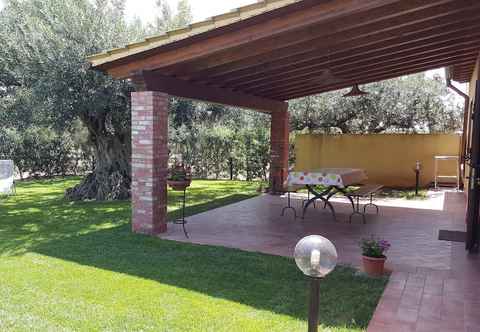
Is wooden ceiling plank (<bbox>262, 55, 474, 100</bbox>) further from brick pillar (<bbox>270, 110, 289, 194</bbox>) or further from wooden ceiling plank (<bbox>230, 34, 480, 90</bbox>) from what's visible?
brick pillar (<bbox>270, 110, 289, 194</bbox>)

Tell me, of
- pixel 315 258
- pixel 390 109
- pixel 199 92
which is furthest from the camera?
pixel 390 109

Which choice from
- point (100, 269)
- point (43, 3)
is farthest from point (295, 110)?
point (100, 269)

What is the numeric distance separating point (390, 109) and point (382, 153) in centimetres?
197

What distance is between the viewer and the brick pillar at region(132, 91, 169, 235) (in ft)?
19.7

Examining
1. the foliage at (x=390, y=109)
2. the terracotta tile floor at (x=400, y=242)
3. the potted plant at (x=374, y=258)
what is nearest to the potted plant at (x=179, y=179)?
the terracotta tile floor at (x=400, y=242)

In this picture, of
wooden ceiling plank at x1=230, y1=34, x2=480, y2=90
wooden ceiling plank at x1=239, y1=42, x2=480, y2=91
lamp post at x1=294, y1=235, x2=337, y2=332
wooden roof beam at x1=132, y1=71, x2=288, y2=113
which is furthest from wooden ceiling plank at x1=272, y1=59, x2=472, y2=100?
lamp post at x1=294, y1=235, x2=337, y2=332

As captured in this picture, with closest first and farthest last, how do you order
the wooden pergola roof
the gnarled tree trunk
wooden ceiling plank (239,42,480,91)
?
1. the wooden pergola roof
2. wooden ceiling plank (239,42,480,91)
3. the gnarled tree trunk

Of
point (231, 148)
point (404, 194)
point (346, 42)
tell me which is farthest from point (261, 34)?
point (231, 148)

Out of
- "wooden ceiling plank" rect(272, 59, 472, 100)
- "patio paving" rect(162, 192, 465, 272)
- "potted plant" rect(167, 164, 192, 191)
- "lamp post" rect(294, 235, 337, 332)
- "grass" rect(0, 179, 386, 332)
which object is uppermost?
"wooden ceiling plank" rect(272, 59, 472, 100)

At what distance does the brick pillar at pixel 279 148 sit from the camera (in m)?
11.2

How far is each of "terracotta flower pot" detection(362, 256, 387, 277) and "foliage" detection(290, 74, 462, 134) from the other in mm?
10454

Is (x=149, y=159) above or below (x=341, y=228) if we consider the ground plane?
above

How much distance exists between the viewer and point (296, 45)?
5.83 meters

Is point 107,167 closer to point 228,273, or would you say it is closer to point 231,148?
point 231,148
